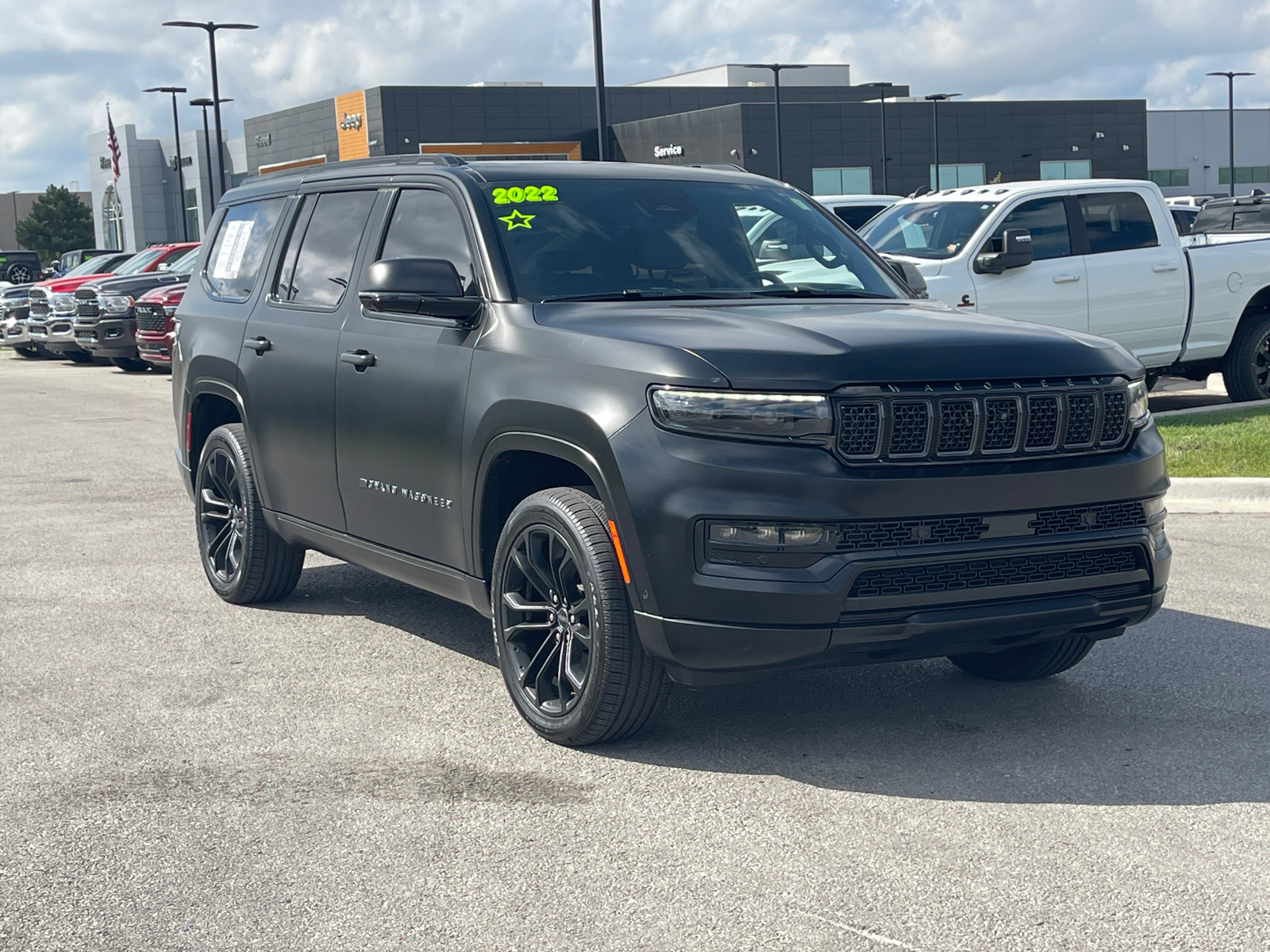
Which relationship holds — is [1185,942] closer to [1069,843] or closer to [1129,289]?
[1069,843]

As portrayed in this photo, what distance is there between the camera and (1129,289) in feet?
43.0

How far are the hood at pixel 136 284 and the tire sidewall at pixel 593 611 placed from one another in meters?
21.2

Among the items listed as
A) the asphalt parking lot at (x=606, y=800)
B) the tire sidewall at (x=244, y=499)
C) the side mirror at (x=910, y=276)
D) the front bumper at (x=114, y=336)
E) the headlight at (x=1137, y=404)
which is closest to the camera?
the asphalt parking lot at (x=606, y=800)

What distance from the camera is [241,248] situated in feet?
24.1

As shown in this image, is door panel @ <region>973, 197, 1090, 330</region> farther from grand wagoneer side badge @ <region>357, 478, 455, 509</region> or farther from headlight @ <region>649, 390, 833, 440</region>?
headlight @ <region>649, 390, 833, 440</region>

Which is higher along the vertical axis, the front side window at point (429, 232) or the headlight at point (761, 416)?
the front side window at point (429, 232)

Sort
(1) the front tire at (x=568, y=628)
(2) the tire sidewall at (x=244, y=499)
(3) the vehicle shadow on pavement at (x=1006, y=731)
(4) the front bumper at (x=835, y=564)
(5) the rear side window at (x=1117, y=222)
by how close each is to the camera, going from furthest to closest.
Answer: (5) the rear side window at (x=1117, y=222)
(2) the tire sidewall at (x=244, y=499)
(1) the front tire at (x=568, y=628)
(3) the vehicle shadow on pavement at (x=1006, y=731)
(4) the front bumper at (x=835, y=564)

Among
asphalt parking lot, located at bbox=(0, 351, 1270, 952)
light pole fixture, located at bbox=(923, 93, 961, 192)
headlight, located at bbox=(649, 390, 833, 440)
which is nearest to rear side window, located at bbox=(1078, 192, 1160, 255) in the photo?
asphalt parking lot, located at bbox=(0, 351, 1270, 952)

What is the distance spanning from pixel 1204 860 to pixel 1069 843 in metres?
0.33

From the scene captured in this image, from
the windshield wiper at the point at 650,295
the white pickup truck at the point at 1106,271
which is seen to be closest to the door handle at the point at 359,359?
the windshield wiper at the point at 650,295

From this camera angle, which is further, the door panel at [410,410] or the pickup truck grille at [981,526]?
the door panel at [410,410]

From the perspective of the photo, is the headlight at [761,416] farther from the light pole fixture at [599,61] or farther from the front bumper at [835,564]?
the light pole fixture at [599,61]

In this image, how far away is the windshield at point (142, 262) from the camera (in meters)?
27.2

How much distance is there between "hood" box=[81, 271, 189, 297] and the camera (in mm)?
25172
